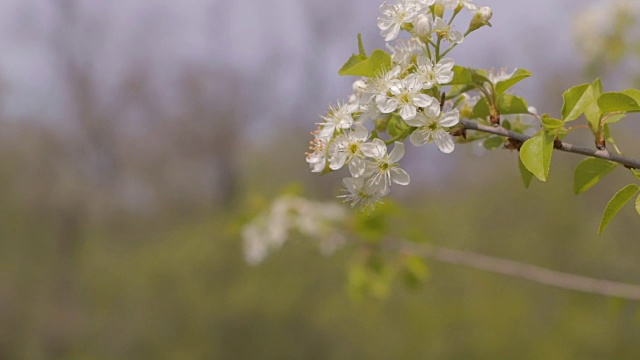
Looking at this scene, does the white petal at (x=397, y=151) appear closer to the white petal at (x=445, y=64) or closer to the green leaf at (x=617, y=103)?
the white petal at (x=445, y=64)

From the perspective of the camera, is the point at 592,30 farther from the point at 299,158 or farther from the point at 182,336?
the point at 182,336

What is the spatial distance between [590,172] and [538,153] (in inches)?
5.7

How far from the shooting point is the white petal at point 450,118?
597 mm

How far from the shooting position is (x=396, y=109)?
0.63 metres

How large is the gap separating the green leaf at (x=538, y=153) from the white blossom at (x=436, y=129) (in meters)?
0.07

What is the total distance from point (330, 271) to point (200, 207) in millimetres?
2385

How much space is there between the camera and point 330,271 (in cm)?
748

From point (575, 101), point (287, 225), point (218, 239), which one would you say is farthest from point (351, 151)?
point (218, 239)

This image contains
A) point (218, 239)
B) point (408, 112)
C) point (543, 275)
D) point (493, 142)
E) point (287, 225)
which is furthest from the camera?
point (218, 239)

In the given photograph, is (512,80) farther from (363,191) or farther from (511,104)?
(363,191)

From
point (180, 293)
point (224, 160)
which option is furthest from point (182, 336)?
point (224, 160)

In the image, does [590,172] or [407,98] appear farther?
[590,172]

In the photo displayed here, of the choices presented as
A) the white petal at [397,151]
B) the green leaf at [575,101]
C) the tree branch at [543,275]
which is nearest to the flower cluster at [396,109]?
the white petal at [397,151]

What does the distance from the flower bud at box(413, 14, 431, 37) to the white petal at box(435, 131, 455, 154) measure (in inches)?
3.9
